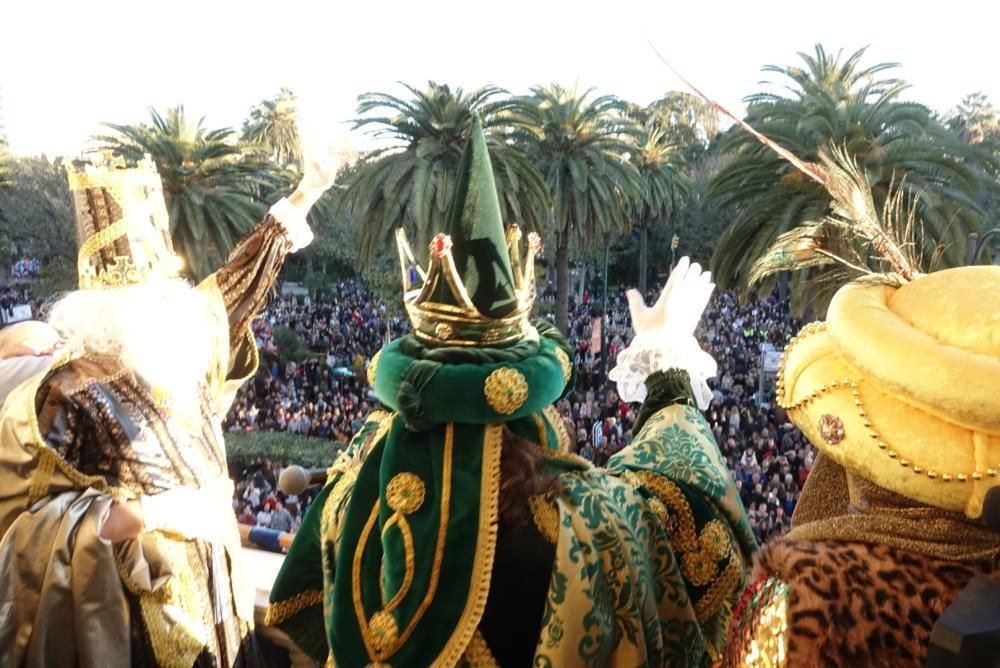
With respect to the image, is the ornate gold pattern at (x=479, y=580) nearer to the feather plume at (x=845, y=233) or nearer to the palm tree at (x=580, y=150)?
the feather plume at (x=845, y=233)

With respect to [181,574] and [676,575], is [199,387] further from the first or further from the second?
[676,575]

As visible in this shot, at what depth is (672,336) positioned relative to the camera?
9.26 ft

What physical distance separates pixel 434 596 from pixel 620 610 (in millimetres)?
483

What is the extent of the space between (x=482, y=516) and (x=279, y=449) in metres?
13.4

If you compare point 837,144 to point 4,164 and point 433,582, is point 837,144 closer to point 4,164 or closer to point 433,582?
point 433,582

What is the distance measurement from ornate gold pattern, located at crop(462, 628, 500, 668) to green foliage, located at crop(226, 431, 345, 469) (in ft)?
39.5

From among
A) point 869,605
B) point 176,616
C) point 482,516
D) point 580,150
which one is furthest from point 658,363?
point 580,150

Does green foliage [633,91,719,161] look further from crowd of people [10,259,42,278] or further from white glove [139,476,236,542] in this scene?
crowd of people [10,259,42,278]

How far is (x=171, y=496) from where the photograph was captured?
102 inches

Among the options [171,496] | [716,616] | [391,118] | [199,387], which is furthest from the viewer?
[391,118]

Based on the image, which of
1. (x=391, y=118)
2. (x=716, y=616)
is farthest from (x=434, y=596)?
(x=391, y=118)

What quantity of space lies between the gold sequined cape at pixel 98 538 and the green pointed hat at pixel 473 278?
3.72ft

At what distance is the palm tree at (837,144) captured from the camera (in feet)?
30.9

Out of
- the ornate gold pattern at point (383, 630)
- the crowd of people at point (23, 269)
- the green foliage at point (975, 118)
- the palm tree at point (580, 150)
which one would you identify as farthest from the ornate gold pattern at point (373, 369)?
the crowd of people at point (23, 269)
